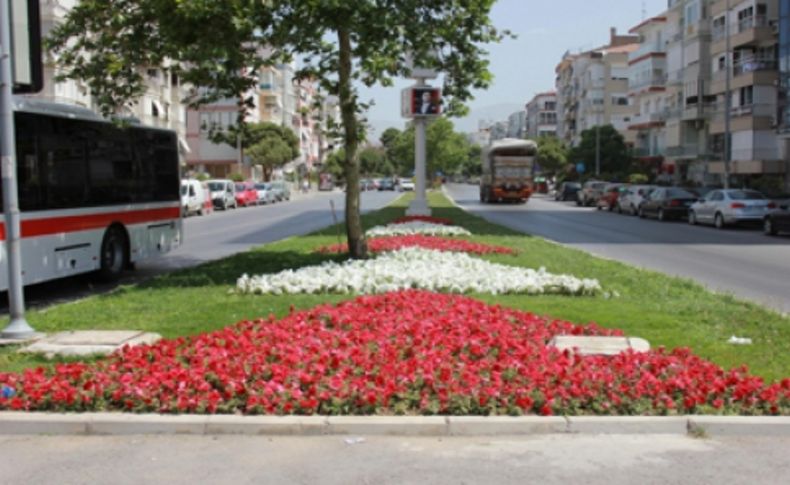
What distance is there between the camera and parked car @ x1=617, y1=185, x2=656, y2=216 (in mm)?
43281

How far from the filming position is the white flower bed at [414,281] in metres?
11.9

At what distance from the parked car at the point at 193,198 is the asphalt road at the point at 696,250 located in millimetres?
16329

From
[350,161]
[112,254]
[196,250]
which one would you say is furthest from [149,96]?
[350,161]

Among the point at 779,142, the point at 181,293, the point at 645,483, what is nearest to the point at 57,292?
the point at 181,293

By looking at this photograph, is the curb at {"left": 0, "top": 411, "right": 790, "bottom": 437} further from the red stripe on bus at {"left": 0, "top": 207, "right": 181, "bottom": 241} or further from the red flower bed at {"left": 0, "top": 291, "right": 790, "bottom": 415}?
the red stripe on bus at {"left": 0, "top": 207, "right": 181, "bottom": 241}

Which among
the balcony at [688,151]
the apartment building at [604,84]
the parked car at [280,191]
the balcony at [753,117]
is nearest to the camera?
the balcony at [753,117]

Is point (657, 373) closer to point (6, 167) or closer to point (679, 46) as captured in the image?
point (6, 167)

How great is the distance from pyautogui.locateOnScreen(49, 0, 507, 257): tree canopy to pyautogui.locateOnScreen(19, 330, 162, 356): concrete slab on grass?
4.95 metres

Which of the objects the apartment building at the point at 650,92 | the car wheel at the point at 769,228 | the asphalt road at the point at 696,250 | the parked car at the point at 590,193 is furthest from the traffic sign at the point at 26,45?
the apartment building at the point at 650,92

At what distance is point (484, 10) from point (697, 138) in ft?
189

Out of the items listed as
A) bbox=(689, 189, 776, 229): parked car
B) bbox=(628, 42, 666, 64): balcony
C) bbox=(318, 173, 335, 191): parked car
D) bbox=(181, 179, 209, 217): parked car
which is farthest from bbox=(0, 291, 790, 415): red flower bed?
bbox=(318, 173, 335, 191): parked car

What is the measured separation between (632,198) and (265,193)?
30069mm

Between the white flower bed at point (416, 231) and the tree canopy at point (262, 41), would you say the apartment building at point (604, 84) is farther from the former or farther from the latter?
the tree canopy at point (262, 41)

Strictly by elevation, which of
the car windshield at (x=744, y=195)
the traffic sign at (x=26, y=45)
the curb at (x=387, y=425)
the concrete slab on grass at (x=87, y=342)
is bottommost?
the curb at (x=387, y=425)
